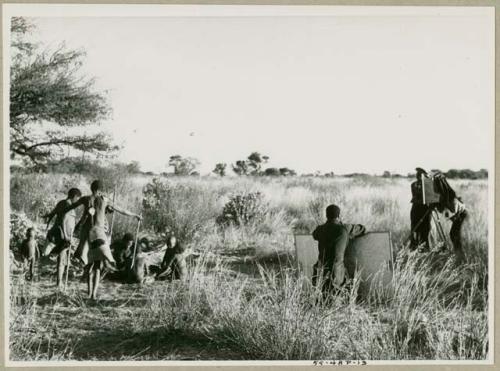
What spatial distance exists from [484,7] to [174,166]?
4223 millimetres

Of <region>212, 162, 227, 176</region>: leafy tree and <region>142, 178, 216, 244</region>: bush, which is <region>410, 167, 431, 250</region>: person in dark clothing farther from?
<region>142, 178, 216, 244</region>: bush

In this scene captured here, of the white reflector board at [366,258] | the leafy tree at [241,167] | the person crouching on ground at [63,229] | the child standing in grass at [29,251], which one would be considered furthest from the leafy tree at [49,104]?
the white reflector board at [366,258]

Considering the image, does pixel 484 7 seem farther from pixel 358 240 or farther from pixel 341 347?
pixel 341 347

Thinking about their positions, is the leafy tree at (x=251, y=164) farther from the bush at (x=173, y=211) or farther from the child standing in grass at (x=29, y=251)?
the child standing in grass at (x=29, y=251)

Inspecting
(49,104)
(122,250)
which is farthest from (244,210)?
(49,104)

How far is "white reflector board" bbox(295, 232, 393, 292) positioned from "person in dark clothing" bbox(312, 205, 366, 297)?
0.08m

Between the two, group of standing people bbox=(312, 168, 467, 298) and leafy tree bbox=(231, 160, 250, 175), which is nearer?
group of standing people bbox=(312, 168, 467, 298)

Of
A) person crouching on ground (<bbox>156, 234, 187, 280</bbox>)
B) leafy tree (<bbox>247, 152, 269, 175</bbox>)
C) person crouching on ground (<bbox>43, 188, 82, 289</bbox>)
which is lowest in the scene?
person crouching on ground (<bbox>156, 234, 187, 280</bbox>)

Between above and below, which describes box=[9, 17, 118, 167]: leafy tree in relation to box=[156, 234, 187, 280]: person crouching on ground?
above

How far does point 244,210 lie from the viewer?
732cm

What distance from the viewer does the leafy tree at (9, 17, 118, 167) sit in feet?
22.8

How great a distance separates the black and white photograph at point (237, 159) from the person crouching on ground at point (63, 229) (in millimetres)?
19

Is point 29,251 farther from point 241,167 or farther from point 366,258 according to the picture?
point 366,258

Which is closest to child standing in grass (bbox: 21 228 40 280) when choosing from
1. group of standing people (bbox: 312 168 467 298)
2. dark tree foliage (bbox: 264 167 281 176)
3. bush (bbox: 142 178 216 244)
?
bush (bbox: 142 178 216 244)
